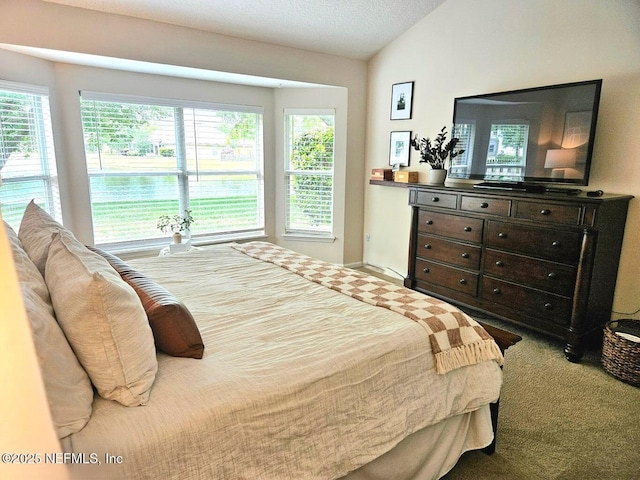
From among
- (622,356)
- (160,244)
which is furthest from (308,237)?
(622,356)

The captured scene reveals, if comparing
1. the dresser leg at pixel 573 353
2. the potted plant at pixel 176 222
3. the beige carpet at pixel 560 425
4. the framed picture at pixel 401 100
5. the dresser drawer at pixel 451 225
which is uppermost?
the framed picture at pixel 401 100

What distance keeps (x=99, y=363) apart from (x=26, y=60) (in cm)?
319

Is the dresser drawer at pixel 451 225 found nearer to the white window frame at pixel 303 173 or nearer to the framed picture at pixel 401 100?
the framed picture at pixel 401 100

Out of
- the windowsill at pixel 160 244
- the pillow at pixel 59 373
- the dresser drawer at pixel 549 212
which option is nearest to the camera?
the pillow at pixel 59 373

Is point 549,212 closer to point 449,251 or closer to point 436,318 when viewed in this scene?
point 449,251

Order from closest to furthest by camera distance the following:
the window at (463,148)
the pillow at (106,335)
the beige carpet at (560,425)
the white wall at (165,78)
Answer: the pillow at (106,335) → the beige carpet at (560,425) → the white wall at (165,78) → the window at (463,148)

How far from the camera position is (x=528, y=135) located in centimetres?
309

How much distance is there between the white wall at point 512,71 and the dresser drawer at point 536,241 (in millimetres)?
536

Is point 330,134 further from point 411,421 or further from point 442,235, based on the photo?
point 411,421

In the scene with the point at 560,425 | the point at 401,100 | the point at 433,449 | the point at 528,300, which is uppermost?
the point at 401,100

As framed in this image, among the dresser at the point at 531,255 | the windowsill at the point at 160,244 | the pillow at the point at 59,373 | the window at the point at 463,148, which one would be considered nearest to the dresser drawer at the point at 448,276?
the dresser at the point at 531,255

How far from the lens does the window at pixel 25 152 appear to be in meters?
3.01

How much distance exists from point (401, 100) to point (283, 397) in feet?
12.6

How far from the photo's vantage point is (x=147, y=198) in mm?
4105
